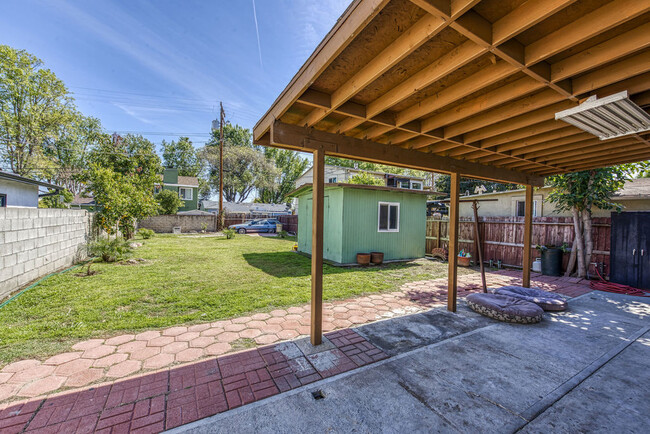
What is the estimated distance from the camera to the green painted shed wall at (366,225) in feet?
25.7

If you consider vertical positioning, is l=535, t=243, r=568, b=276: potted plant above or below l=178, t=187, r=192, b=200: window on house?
below

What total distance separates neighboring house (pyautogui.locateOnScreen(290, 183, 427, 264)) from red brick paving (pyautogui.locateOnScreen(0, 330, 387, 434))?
207 inches

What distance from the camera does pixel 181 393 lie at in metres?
2.03

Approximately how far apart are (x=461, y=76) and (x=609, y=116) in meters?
1.51

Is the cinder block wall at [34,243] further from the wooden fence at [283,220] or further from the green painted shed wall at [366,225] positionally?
the wooden fence at [283,220]

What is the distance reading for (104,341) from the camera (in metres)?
2.84

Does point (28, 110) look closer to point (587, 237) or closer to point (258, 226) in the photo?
point (258, 226)

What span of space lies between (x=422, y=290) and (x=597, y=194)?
4933 mm

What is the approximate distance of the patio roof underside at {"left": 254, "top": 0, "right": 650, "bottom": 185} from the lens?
1.45 meters

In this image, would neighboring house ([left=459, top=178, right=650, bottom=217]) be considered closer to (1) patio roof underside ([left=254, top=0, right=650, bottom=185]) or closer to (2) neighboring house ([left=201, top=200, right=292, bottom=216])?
(1) patio roof underside ([left=254, top=0, right=650, bottom=185])

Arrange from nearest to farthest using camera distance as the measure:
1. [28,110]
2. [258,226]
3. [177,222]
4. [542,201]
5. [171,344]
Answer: [171,344]
[542,201]
[28,110]
[177,222]
[258,226]

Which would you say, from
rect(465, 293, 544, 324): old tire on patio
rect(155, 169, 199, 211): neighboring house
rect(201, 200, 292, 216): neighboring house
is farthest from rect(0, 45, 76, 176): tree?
rect(465, 293, 544, 324): old tire on patio

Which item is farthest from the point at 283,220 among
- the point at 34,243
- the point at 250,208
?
the point at 34,243

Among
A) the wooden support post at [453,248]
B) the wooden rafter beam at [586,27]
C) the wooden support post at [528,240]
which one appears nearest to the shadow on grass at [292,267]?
the wooden support post at [528,240]
